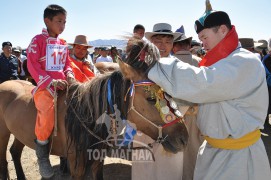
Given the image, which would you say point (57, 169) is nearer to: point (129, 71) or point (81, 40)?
point (81, 40)

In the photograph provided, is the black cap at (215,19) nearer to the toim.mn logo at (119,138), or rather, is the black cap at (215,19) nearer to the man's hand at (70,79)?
the toim.mn logo at (119,138)

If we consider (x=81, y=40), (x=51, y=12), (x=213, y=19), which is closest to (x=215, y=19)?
(x=213, y=19)

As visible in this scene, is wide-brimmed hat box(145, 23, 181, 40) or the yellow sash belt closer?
the yellow sash belt

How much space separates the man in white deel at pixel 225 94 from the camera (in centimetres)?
150

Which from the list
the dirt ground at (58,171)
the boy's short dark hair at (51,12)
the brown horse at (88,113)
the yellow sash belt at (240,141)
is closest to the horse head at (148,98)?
the brown horse at (88,113)

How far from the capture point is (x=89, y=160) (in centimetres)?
273

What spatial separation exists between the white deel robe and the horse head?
291 millimetres

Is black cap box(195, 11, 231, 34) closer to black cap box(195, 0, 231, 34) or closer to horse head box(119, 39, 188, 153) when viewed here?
black cap box(195, 0, 231, 34)

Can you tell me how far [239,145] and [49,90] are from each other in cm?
226

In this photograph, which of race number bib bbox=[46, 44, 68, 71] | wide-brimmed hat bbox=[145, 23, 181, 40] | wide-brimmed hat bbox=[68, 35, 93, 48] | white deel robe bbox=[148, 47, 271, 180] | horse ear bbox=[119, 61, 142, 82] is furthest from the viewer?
wide-brimmed hat bbox=[68, 35, 93, 48]

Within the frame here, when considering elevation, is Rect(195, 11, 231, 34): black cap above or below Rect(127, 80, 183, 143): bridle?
above

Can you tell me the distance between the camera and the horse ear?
6.55ft

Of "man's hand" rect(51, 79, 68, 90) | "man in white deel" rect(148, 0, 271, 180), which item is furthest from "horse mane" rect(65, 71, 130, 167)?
"man in white deel" rect(148, 0, 271, 180)

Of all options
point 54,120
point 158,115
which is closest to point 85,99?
point 54,120
